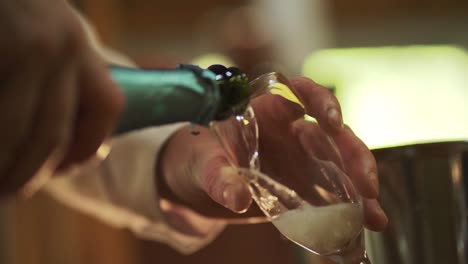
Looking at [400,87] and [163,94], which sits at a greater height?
[163,94]

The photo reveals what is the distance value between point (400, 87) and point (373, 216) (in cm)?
149

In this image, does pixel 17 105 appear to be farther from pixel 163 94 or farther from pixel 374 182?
pixel 374 182

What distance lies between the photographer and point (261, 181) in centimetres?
43

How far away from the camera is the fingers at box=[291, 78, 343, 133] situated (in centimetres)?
45

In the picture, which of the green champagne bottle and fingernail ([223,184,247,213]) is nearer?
the green champagne bottle

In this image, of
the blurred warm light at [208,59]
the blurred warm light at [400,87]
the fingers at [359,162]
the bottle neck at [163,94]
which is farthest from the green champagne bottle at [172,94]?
the blurred warm light at [400,87]

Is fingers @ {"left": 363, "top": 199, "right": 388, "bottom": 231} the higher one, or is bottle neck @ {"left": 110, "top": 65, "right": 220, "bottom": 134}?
bottle neck @ {"left": 110, "top": 65, "right": 220, "bottom": 134}

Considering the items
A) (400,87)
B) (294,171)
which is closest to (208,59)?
(400,87)

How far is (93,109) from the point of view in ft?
0.94

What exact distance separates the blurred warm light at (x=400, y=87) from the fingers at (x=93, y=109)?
149 cm

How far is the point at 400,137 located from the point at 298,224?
55.2 inches

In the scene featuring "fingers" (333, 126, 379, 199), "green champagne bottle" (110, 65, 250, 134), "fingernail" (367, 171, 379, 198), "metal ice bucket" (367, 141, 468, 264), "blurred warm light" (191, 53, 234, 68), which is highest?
"green champagne bottle" (110, 65, 250, 134)

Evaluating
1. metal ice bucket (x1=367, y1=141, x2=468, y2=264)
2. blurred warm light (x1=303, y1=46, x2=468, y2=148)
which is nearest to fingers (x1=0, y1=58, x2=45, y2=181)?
metal ice bucket (x1=367, y1=141, x2=468, y2=264)

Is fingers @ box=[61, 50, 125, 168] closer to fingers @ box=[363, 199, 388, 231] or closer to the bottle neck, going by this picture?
the bottle neck
